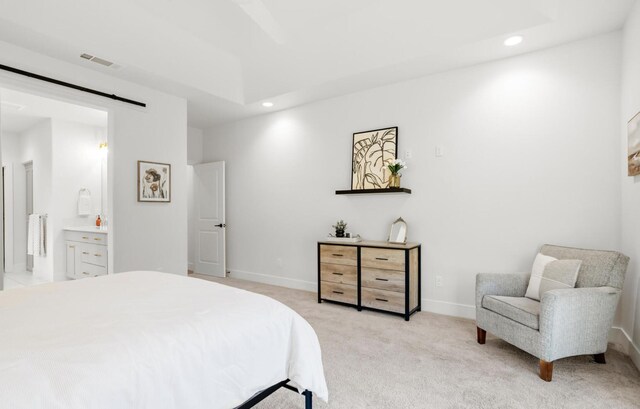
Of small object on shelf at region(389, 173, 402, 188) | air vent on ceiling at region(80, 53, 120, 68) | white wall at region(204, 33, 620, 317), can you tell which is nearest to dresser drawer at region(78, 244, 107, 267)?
white wall at region(204, 33, 620, 317)

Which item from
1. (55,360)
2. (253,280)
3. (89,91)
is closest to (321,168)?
(253,280)

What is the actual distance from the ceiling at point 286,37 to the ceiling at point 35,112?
1.65m

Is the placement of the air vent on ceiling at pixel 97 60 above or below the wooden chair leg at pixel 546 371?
above

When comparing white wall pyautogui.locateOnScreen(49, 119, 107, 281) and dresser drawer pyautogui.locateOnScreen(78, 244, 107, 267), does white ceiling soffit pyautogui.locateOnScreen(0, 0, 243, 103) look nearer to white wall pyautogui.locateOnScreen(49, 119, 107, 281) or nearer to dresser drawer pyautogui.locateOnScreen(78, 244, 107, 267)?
dresser drawer pyautogui.locateOnScreen(78, 244, 107, 267)

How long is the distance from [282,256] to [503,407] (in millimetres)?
3499

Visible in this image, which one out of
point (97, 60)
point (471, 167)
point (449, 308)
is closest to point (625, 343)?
point (449, 308)

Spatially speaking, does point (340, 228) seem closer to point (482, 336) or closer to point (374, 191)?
point (374, 191)

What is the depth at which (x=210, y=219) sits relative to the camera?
5.81 meters

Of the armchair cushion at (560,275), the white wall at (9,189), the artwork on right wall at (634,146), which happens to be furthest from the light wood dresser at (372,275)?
the white wall at (9,189)

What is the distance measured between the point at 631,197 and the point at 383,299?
7.44ft

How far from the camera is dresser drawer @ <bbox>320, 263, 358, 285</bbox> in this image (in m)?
3.87

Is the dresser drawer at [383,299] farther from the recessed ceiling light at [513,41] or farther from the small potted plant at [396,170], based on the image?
the recessed ceiling light at [513,41]

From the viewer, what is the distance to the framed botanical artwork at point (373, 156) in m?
4.04

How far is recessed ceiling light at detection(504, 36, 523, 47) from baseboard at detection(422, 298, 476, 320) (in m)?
2.57
